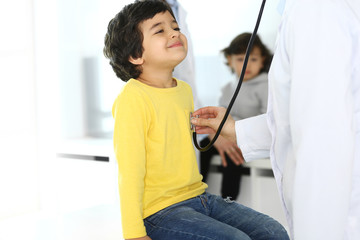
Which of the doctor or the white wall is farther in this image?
the white wall

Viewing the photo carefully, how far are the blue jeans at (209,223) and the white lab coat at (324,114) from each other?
28cm

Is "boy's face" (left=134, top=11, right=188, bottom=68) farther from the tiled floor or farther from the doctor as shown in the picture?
the tiled floor

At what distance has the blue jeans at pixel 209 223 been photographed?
3.43 ft

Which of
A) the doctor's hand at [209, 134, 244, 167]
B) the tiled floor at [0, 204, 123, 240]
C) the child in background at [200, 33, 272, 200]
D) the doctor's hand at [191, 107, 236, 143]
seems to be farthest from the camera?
the child in background at [200, 33, 272, 200]

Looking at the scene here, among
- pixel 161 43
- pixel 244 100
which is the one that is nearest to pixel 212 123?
pixel 161 43

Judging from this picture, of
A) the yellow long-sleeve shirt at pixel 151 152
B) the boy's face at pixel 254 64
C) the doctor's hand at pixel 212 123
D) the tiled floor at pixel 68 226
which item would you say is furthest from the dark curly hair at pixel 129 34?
the boy's face at pixel 254 64

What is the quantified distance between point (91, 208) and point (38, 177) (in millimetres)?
2100

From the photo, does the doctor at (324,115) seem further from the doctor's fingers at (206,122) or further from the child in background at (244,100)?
the child in background at (244,100)

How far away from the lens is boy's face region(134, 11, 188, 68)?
4.05 ft

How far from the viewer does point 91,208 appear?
1.69 metres

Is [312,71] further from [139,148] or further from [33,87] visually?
[33,87]

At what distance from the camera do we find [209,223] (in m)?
1.06

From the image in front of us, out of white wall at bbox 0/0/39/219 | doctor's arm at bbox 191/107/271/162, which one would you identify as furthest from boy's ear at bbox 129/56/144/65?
white wall at bbox 0/0/39/219

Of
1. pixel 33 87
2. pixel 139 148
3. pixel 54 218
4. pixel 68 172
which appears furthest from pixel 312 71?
pixel 33 87
